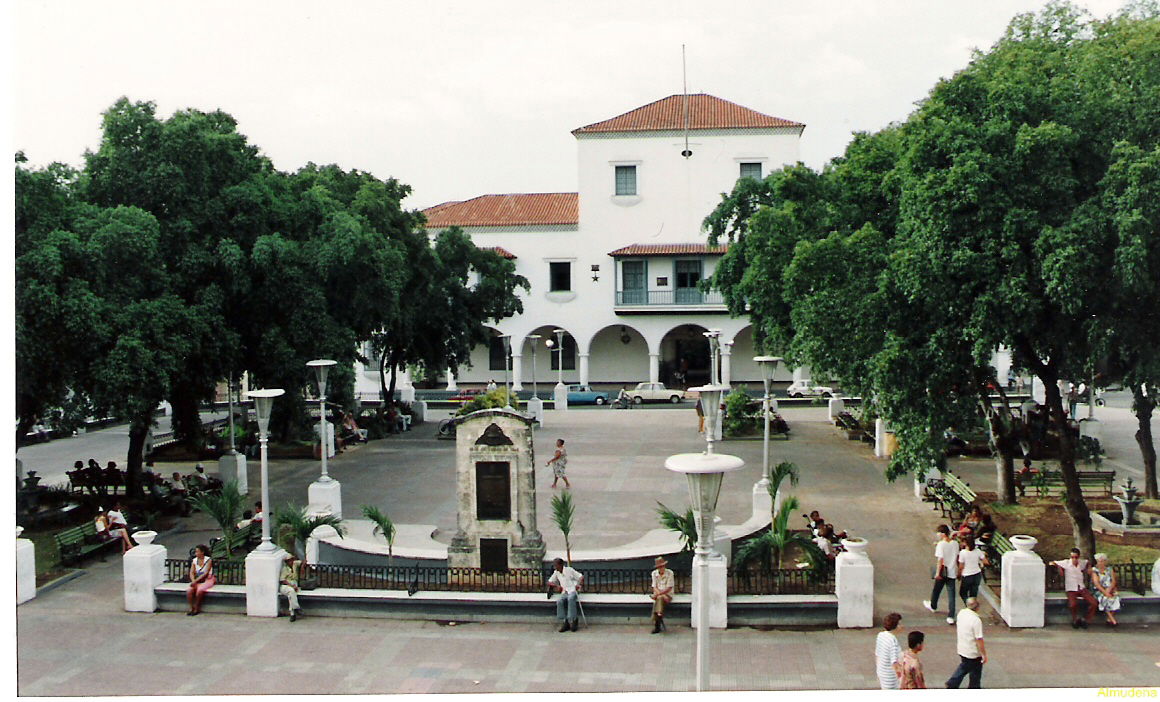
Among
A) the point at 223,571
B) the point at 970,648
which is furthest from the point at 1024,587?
the point at 223,571

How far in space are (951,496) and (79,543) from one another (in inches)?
597

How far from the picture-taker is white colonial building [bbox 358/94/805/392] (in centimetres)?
4372

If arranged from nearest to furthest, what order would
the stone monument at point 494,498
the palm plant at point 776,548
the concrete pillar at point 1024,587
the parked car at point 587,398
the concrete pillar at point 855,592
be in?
the concrete pillar at point 1024,587 → the concrete pillar at point 855,592 → the palm plant at point 776,548 → the stone monument at point 494,498 → the parked car at point 587,398

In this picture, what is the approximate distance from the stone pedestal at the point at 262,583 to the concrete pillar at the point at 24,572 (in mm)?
3532

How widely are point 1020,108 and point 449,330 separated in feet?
81.6

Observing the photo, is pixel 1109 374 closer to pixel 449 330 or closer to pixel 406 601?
pixel 406 601

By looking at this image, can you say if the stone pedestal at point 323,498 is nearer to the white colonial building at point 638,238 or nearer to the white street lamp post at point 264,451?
the white street lamp post at point 264,451

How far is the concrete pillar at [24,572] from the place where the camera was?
14148 mm

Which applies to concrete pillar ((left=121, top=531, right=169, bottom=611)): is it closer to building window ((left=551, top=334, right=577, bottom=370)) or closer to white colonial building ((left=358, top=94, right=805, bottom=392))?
white colonial building ((left=358, top=94, right=805, bottom=392))

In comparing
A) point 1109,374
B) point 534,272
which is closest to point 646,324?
point 534,272

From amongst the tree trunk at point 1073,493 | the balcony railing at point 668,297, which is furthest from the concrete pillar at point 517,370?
the tree trunk at point 1073,493

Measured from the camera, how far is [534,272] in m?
46.3

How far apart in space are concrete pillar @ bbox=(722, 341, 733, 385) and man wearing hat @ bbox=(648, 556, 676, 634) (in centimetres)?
2451

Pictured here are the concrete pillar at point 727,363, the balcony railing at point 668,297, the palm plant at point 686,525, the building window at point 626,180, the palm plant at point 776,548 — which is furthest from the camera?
the building window at point 626,180
